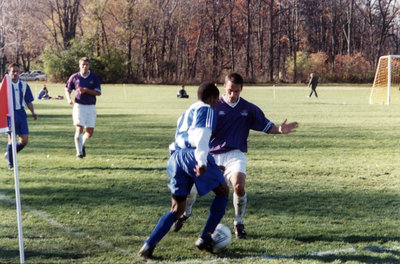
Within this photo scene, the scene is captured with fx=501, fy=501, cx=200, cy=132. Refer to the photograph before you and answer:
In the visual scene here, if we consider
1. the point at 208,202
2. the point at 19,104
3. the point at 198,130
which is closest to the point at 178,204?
the point at 198,130

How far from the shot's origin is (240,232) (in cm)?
519

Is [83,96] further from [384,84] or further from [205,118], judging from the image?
[384,84]

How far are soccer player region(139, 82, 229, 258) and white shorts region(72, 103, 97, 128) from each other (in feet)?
19.0

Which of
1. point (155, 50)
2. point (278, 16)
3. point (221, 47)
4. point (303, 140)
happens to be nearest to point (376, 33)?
point (278, 16)

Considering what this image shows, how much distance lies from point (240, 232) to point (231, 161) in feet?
2.48

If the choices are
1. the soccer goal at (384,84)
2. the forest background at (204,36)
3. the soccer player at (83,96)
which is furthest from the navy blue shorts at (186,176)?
the forest background at (204,36)

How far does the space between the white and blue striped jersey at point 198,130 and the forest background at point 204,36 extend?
55.6 meters

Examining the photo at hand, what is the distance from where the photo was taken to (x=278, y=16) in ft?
230

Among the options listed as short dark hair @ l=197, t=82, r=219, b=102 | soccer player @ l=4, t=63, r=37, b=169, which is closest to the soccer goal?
soccer player @ l=4, t=63, r=37, b=169

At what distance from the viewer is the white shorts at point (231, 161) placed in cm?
530

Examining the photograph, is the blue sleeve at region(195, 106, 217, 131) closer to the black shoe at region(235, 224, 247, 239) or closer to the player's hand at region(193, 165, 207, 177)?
the player's hand at region(193, 165, 207, 177)

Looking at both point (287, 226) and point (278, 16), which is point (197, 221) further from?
point (278, 16)

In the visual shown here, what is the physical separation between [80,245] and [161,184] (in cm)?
306

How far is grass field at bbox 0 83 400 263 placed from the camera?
473cm
